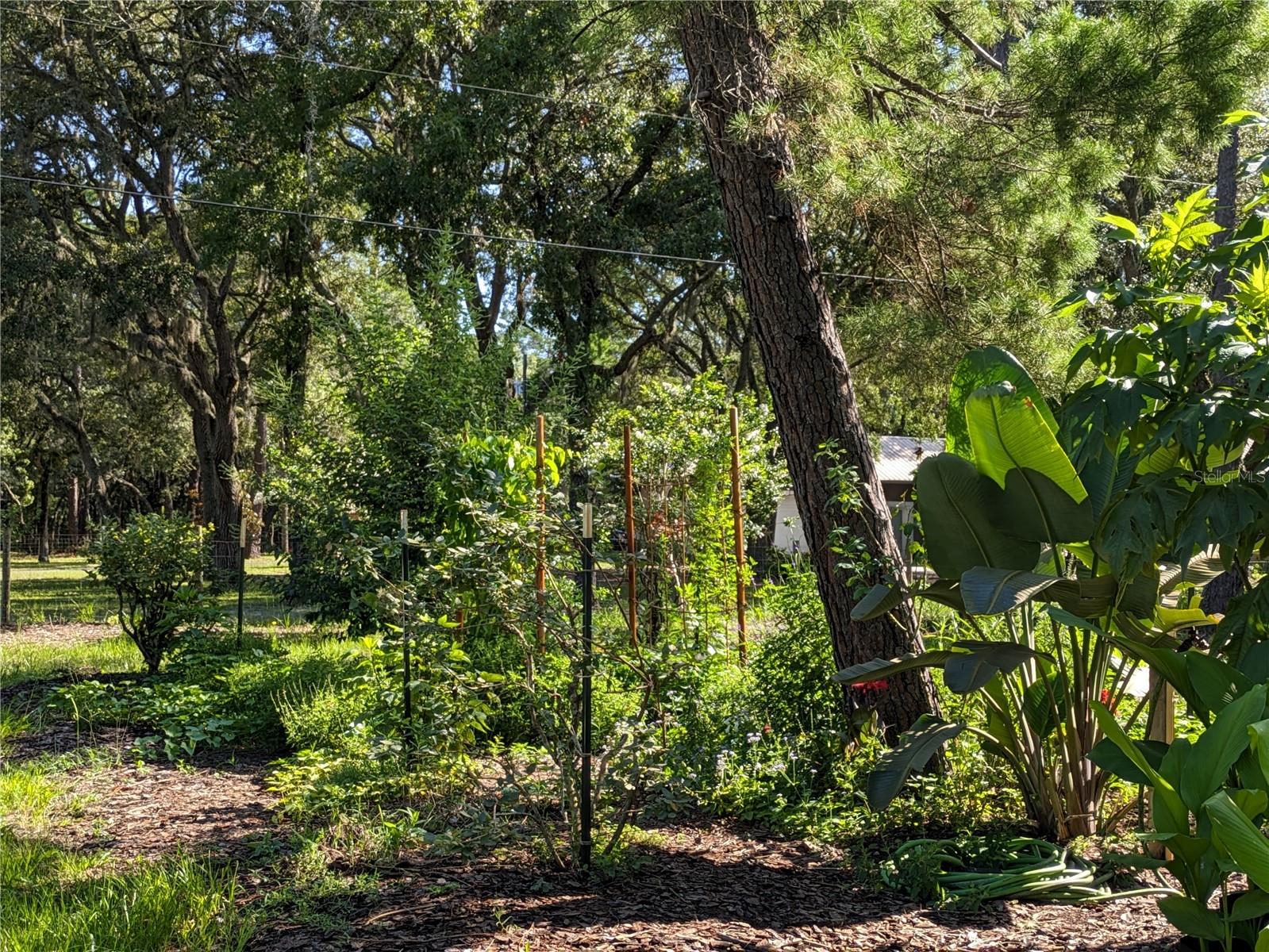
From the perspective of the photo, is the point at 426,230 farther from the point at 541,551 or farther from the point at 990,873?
the point at 990,873

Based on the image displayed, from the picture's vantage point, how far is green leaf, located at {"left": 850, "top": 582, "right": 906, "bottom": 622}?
4.18 m

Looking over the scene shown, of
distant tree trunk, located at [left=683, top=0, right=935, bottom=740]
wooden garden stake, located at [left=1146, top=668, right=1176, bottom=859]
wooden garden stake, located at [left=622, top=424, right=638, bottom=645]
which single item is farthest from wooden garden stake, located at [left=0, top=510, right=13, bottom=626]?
wooden garden stake, located at [left=1146, top=668, right=1176, bottom=859]

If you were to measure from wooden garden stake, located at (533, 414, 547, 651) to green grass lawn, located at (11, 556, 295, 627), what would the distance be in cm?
363

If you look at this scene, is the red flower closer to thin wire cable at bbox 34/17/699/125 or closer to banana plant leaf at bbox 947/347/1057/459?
banana plant leaf at bbox 947/347/1057/459

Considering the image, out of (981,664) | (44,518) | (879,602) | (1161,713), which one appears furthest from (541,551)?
(44,518)

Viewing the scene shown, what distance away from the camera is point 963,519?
4.17 meters

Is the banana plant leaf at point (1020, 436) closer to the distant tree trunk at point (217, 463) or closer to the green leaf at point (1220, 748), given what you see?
the green leaf at point (1220, 748)

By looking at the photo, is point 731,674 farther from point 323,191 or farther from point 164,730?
point 323,191

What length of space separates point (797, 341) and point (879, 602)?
1.62 metres

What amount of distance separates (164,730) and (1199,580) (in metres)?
6.07

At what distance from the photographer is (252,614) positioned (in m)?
14.2

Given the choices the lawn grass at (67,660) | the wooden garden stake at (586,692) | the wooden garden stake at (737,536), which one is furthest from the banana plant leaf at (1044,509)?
the lawn grass at (67,660)

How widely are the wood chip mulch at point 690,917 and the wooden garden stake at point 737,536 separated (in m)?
2.65

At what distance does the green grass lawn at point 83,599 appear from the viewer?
13023 millimetres
